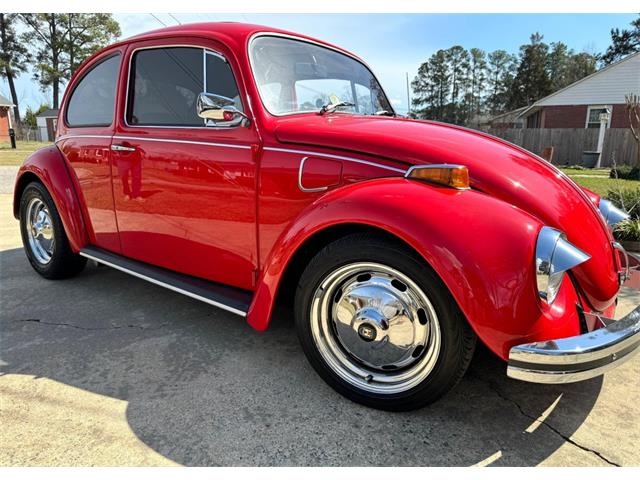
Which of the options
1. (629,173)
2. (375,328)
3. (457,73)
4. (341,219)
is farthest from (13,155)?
(457,73)

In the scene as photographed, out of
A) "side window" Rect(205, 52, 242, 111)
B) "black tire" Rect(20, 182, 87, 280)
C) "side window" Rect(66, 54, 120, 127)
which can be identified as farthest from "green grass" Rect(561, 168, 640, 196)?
"black tire" Rect(20, 182, 87, 280)

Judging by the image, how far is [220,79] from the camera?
266cm

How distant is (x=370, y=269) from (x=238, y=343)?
1.15 m

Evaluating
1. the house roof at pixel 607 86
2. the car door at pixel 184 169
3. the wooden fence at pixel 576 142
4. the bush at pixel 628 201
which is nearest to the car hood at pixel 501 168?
the car door at pixel 184 169

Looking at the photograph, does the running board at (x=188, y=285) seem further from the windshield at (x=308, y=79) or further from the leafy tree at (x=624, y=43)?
the leafy tree at (x=624, y=43)

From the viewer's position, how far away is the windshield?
2.60 metres

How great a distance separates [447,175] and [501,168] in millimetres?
366

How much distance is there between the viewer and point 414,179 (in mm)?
2039

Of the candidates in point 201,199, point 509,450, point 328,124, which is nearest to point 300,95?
point 328,124

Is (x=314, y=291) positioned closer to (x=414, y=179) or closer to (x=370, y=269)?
(x=370, y=269)

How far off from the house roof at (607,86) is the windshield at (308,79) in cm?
2541

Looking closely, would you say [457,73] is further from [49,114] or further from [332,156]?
[332,156]

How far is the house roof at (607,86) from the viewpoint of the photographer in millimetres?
23125

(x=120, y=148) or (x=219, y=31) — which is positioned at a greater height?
(x=219, y=31)
